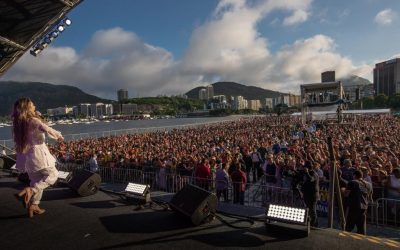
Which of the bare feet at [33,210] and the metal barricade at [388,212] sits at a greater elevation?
the bare feet at [33,210]

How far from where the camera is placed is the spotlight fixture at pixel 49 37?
16297 millimetres

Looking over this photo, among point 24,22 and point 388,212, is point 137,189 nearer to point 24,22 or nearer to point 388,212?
point 388,212

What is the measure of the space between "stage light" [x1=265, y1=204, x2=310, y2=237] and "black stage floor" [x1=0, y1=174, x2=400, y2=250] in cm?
12

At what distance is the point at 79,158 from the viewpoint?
58.2 feet

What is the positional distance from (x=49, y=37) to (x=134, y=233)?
47.8 ft

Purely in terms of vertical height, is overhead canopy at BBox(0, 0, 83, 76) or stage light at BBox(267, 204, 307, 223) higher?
overhead canopy at BBox(0, 0, 83, 76)

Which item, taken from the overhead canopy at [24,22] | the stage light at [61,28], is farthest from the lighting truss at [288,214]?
the stage light at [61,28]

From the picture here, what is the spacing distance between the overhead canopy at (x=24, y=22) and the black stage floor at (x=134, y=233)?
9961 mm

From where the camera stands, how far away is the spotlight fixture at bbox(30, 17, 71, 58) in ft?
53.5

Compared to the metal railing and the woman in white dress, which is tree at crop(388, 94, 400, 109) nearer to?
the metal railing

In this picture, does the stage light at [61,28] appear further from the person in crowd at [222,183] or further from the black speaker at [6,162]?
the person in crowd at [222,183]

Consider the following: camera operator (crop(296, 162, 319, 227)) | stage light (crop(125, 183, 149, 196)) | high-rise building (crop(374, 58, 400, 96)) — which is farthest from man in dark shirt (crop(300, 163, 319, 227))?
high-rise building (crop(374, 58, 400, 96))

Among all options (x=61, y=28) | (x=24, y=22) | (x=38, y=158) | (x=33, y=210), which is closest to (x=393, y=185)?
(x=38, y=158)

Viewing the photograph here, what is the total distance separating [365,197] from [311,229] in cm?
225
